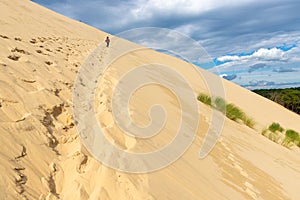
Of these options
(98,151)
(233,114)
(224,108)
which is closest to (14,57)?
(98,151)

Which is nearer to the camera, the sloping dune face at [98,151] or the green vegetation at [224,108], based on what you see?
the sloping dune face at [98,151]

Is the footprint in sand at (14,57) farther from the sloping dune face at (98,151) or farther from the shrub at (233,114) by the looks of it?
the shrub at (233,114)

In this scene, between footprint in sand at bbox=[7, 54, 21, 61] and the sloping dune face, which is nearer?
the sloping dune face

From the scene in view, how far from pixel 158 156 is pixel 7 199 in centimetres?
192

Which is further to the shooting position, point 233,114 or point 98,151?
point 233,114

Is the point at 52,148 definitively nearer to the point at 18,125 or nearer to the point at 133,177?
the point at 18,125

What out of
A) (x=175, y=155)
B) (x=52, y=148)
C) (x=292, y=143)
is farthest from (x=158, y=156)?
(x=292, y=143)

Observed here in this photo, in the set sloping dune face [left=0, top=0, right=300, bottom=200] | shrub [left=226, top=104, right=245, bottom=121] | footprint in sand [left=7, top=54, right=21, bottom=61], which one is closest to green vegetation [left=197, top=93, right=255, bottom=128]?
shrub [left=226, top=104, right=245, bottom=121]

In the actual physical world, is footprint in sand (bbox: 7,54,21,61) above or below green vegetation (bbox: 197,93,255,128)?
above

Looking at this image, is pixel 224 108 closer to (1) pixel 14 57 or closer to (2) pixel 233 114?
(2) pixel 233 114

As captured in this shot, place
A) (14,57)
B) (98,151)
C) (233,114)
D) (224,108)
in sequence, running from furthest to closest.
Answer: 1. (233,114)
2. (224,108)
3. (14,57)
4. (98,151)

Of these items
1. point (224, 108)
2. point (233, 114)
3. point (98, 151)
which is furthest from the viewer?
point (233, 114)

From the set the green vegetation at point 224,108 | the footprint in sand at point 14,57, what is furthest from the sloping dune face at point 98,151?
the green vegetation at point 224,108

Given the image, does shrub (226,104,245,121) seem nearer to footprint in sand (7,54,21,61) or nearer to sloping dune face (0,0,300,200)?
sloping dune face (0,0,300,200)
